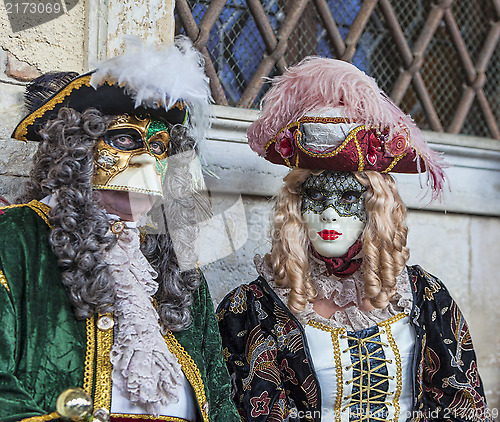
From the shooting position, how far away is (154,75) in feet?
5.80

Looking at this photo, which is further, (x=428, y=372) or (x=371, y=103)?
(x=428, y=372)

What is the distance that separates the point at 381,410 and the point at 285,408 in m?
0.30

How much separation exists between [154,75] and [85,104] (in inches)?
7.5

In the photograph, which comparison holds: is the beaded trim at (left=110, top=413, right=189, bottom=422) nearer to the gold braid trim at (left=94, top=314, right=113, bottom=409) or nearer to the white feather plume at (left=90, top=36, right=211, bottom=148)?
the gold braid trim at (left=94, top=314, right=113, bottom=409)

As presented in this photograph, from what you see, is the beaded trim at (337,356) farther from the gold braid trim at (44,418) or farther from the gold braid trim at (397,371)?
the gold braid trim at (44,418)

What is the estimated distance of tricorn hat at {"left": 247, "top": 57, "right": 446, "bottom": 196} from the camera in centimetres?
212

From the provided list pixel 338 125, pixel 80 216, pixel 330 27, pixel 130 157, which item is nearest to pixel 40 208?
pixel 80 216

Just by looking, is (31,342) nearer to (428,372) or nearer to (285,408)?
(285,408)

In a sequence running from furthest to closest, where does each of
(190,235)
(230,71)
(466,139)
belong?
(466,139), (230,71), (190,235)

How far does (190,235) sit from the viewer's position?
1985 millimetres

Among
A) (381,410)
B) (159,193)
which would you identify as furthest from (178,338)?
(381,410)

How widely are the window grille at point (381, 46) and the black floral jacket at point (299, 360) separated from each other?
1045 millimetres

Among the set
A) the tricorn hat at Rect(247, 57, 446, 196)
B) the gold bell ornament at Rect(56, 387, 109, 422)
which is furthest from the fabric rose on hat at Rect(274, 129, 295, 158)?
the gold bell ornament at Rect(56, 387, 109, 422)

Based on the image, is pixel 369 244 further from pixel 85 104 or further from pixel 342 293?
pixel 85 104
